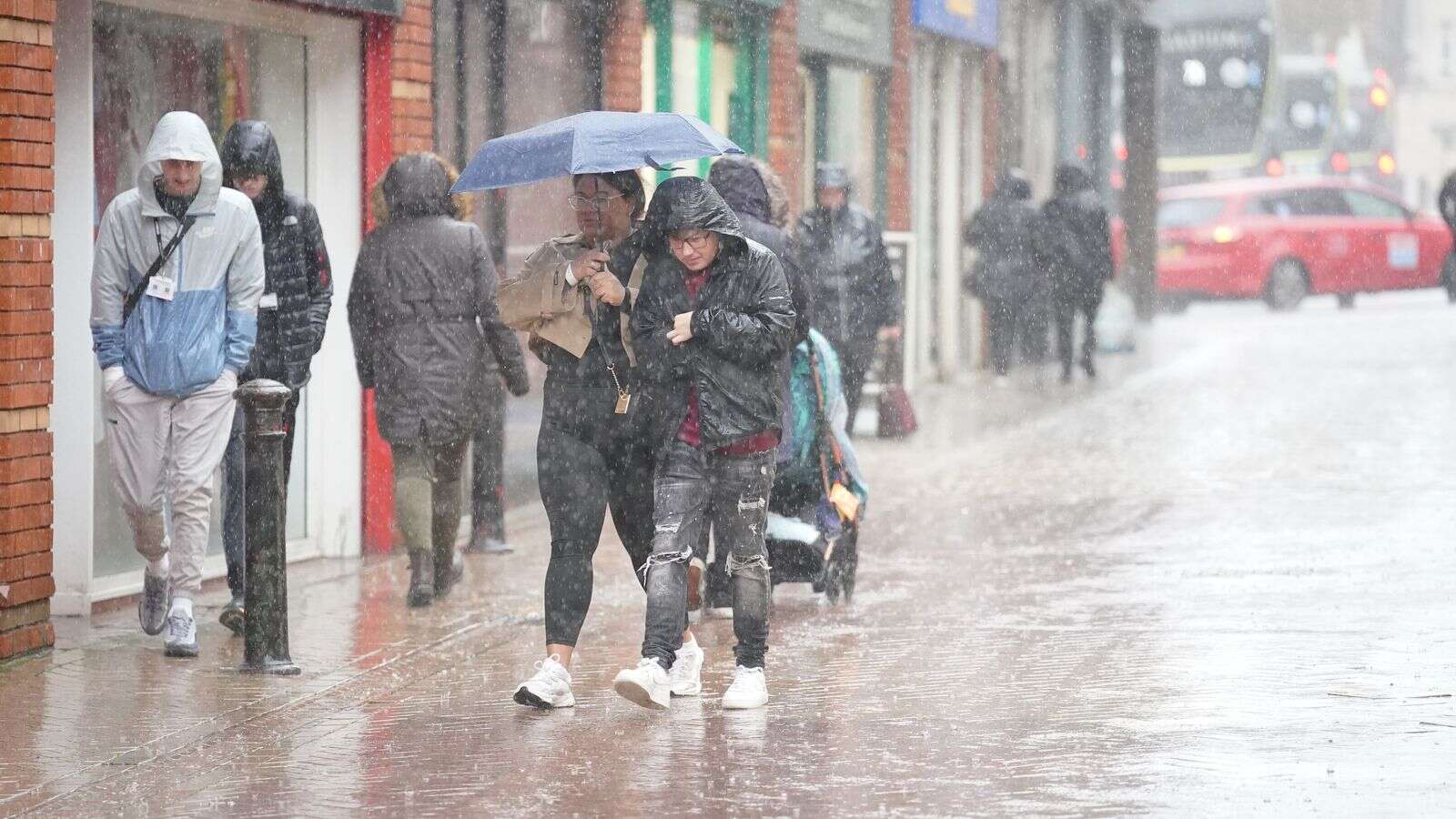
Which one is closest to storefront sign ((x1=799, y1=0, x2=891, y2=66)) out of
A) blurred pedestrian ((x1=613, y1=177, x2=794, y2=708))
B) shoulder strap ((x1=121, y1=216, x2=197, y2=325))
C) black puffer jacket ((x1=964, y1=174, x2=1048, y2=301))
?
black puffer jacket ((x1=964, y1=174, x2=1048, y2=301))

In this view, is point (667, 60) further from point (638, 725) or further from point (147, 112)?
point (638, 725)

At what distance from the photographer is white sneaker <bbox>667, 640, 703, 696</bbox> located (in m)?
7.60

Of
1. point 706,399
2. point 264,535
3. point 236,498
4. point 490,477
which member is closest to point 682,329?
point 706,399

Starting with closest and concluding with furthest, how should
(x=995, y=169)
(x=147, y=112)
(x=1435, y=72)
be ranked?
→ (x=147, y=112), (x=995, y=169), (x=1435, y=72)

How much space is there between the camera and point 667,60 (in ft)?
51.7

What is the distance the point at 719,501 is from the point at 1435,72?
270 feet

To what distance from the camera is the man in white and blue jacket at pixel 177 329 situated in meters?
8.37

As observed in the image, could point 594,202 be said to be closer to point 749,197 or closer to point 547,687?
point 749,197

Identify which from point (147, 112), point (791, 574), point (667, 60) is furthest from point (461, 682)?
point (667, 60)

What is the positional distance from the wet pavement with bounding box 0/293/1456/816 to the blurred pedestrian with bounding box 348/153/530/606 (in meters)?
0.45

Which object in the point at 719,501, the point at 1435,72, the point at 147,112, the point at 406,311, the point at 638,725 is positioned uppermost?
the point at 1435,72

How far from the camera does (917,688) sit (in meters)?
7.71

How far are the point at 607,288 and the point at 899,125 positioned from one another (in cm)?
1422

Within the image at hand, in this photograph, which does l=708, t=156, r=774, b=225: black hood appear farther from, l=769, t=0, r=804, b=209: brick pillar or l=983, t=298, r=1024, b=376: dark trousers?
l=983, t=298, r=1024, b=376: dark trousers
